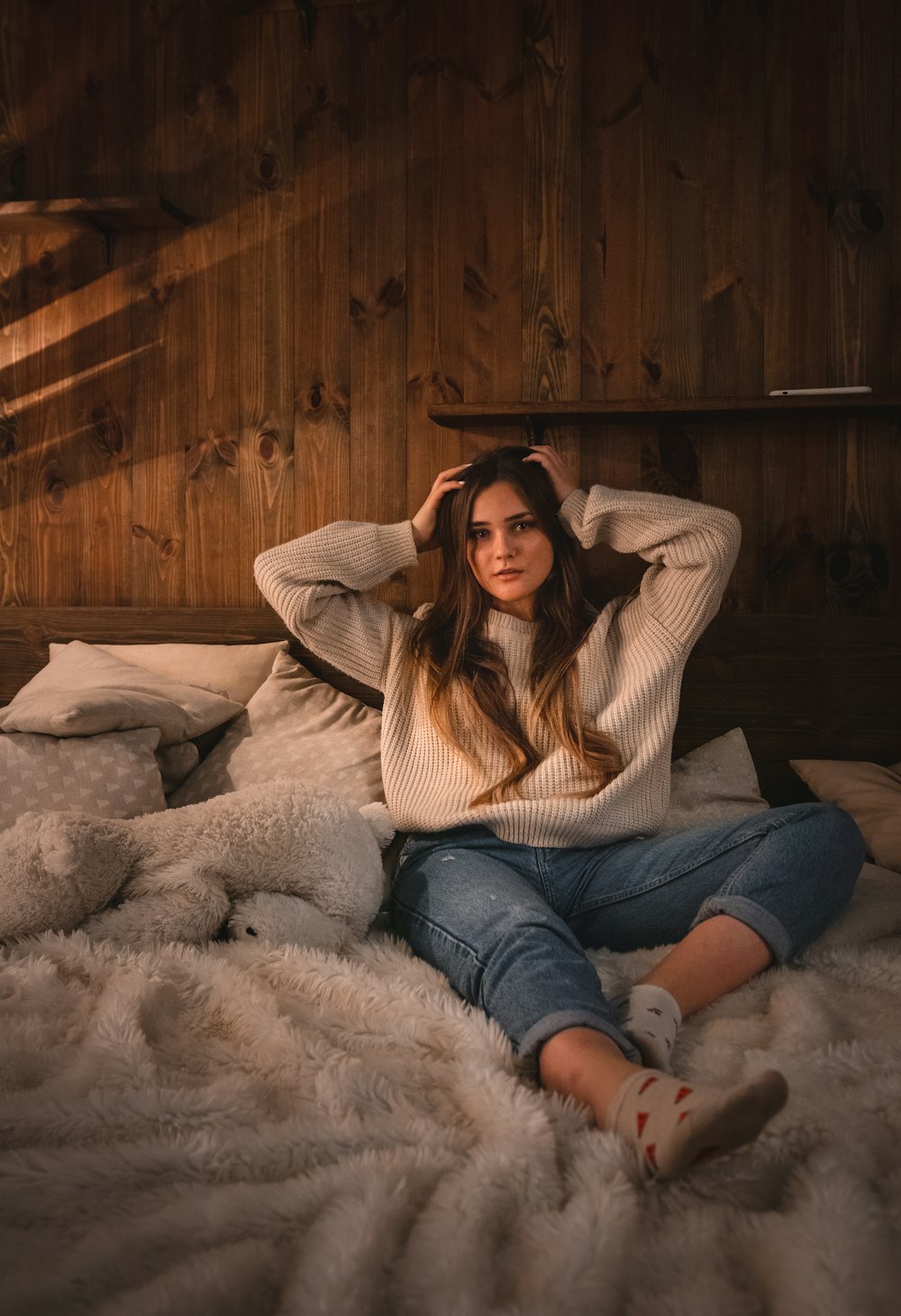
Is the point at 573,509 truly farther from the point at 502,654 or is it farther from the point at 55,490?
the point at 55,490

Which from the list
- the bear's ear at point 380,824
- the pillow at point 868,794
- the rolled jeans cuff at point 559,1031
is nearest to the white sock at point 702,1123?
the rolled jeans cuff at point 559,1031

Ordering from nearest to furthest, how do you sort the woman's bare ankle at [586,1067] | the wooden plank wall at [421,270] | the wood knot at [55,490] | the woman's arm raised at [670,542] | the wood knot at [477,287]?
the woman's bare ankle at [586,1067] < the woman's arm raised at [670,542] < the wooden plank wall at [421,270] < the wood knot at [477,287] < the wood knot at [55,490]

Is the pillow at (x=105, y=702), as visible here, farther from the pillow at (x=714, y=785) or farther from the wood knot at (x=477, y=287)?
the wood knot at (x=477, y=287)

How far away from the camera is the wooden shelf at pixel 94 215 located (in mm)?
1934

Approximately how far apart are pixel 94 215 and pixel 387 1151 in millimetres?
2023

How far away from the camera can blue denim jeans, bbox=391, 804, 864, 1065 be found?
3.28 ft

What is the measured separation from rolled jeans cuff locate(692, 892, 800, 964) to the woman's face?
2.14 ft

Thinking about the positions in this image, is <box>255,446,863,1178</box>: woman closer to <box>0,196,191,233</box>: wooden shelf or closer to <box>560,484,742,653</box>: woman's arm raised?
<box>560,484,742,653</box>: woman's arm raised

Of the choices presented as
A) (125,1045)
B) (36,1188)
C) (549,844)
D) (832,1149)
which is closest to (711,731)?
(549,844)

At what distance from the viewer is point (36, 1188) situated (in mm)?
688

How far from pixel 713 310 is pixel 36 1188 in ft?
6.21

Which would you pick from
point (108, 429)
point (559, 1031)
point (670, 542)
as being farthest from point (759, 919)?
point (108, 429)

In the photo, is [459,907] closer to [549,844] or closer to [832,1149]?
[549,844]

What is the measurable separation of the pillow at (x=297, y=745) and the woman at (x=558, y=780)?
5.8 inches
